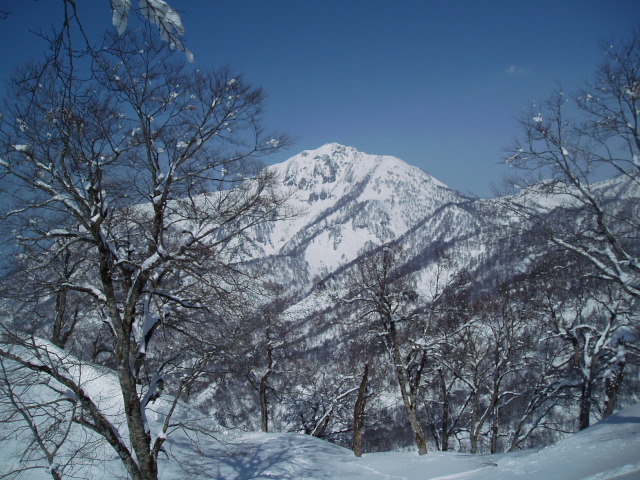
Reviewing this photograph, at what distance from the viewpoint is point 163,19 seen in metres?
2.18

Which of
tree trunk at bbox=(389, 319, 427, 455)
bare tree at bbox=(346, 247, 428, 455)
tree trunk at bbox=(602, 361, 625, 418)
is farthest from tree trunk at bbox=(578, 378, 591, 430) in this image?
tree trunk at bbox=(389, 319, 427, 455)

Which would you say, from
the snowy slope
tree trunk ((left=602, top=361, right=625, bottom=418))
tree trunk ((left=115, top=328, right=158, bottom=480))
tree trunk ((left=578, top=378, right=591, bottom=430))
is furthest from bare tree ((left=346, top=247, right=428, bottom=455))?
tree trunk ((left=602, top=361, right=625, bottom=418))

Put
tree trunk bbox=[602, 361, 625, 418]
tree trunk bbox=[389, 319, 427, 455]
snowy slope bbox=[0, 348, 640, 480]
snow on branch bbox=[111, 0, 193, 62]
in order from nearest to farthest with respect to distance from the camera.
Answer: snow on branch bbox=[111, 0, 193, 62]
snowy slope bbox=[0, 348, 640, 480]
tree trunk bbox=[389, 319, 427, 455]
tree trunk bbox=[602, 361, 625, 418]

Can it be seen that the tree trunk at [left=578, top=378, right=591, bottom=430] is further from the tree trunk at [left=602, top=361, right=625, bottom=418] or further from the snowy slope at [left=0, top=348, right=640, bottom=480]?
the snowy slope at [left=0, top=348, right=640, bottom=480]

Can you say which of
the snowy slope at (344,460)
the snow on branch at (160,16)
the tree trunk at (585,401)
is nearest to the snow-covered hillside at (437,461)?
the snowy slope at (344,460)

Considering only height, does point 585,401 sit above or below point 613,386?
below

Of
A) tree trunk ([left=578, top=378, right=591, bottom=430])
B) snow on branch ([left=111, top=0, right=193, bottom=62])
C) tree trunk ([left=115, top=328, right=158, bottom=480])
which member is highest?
snow on branch ([left=111, top=0, right=193, bottom=62])

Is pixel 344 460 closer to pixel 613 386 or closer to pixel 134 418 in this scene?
pixel 134 418

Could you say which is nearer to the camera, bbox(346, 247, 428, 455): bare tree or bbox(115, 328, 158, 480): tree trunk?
bbox(115, 328, 158, 480): tree trunk

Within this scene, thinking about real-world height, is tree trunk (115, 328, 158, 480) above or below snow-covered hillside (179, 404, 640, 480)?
above

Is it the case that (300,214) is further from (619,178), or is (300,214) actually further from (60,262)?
(619,178)

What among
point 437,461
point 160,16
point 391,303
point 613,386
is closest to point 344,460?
point 437,461

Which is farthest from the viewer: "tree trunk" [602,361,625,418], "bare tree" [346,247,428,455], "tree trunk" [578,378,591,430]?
"tree trunk" [578,378,591,430]

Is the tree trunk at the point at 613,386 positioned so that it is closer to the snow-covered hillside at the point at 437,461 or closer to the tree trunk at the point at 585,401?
the tree trunk at the point at 585,401
